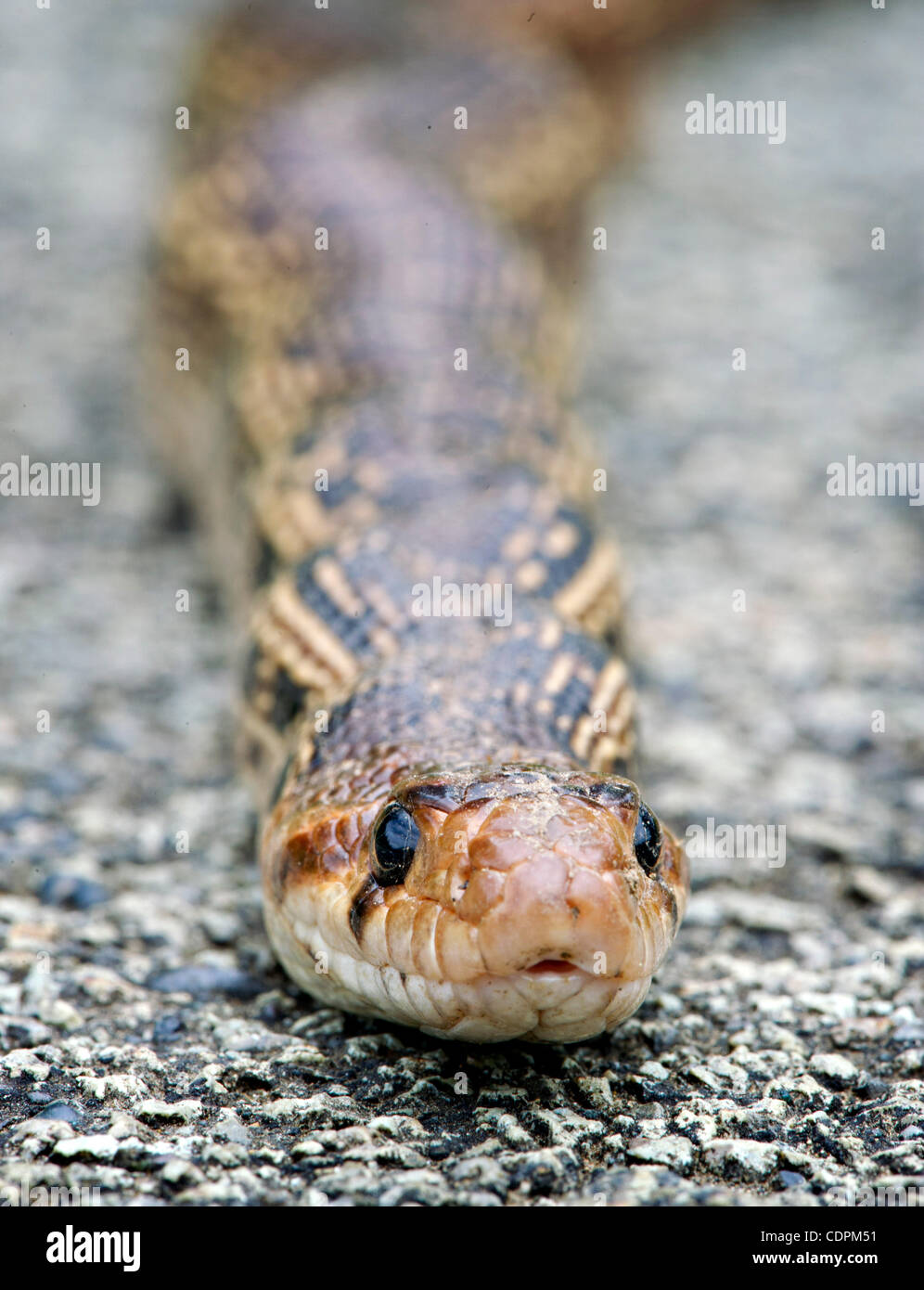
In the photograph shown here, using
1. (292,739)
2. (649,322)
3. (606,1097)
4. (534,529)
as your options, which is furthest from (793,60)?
(606,1097)

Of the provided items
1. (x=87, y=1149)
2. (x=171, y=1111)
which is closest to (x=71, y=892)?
(x=171, y=1111)

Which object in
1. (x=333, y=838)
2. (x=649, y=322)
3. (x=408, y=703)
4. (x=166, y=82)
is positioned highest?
(x=166, y=82)

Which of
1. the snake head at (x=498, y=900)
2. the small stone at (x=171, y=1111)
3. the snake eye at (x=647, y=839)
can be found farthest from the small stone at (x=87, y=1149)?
the snake eye at (x=647, y=839)

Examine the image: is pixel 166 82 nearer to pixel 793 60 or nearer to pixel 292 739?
pixel 793 60

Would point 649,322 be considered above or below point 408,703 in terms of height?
above

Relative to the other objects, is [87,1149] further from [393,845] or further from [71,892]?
[71,892]

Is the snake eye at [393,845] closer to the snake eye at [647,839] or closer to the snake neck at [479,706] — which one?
the snake neck at [479,706]

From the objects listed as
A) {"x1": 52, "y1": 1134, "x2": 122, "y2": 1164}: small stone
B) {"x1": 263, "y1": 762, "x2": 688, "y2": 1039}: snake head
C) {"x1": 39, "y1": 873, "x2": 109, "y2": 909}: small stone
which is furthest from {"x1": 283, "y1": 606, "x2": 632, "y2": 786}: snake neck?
{"x1": 52, "y1": 1134, "x2": 122, "y2": 1164}: small stone
